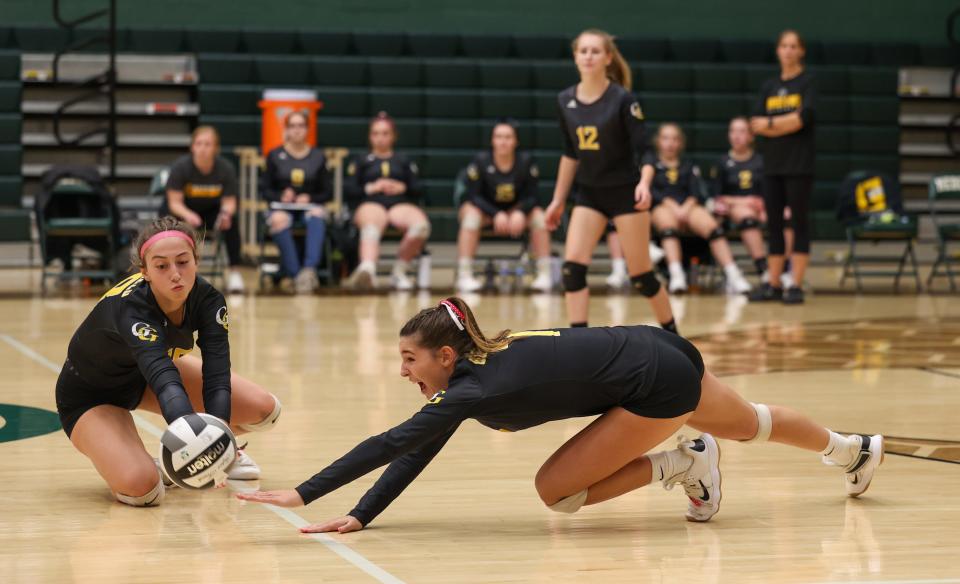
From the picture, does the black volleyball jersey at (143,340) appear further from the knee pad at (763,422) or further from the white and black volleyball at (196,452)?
the knee pad at (763,422)

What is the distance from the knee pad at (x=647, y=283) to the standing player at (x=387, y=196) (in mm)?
4717

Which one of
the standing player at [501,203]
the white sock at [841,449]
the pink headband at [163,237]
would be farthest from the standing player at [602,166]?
the standing player at [501,203]

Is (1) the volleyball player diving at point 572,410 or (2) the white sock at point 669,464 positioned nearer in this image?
(1) the volleyball player diving at point 572,410

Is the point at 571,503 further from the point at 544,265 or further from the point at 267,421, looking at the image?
the point at 544,265

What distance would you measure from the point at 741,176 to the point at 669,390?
29.9ft

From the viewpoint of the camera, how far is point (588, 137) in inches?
287

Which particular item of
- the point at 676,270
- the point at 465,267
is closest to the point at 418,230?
the point at 465,267

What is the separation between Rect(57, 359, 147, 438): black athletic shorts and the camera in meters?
4.25

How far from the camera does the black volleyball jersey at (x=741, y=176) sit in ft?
41.1

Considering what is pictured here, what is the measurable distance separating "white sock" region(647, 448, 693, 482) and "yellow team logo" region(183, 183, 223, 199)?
8.03 meters

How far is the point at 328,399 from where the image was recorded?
594 centimetres

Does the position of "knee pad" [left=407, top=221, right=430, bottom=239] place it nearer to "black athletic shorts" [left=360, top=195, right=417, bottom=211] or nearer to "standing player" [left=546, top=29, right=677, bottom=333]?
"black athletic shorts" [left=360, top=195, right=417, bottom=211]

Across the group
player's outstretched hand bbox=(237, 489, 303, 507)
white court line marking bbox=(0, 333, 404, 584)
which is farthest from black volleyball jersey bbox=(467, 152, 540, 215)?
player's outstretched hand bbox=(237, 489, 303, 507)

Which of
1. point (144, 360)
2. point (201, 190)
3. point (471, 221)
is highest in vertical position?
point (144, 360)
